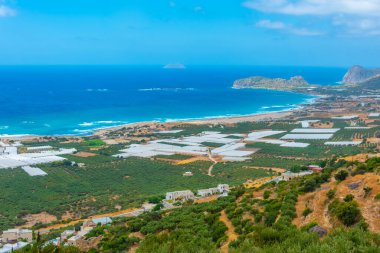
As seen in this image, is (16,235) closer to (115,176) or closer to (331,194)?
(331,194)

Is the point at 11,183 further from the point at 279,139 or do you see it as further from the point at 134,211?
the point at 279,139

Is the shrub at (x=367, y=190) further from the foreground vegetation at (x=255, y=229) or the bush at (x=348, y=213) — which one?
the bush at (x=348, y=213)

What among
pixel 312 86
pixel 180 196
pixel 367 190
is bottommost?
pixel 180 196

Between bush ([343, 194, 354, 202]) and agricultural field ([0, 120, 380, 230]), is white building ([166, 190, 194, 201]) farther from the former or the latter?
bush ([343, 194, 354, 202])

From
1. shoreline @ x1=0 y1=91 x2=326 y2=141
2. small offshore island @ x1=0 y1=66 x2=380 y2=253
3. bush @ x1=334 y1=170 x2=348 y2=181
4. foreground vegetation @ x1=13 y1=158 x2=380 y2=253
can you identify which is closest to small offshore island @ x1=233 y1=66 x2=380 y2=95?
small offshore island @ x1=0 y1=66 x2=380 y2=253

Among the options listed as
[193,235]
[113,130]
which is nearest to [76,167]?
[113,130]

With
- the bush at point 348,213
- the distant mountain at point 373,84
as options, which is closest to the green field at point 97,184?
the bush at point 348,213

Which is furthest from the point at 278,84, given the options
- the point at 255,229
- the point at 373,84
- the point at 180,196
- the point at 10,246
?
the point at 255,229

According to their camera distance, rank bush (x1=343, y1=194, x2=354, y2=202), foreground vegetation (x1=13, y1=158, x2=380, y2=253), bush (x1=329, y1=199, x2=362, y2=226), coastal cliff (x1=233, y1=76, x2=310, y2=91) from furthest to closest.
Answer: coastal cliff (x1=233, y1=76, x2=310, y2=91) < bush (x1=343, y1=194, x2=354, y2=202) < bush (x1=329, y1=199, x2=362, y2=226) < foreground vegetation (x1=13, y1=158, x2=380, y2=253)
